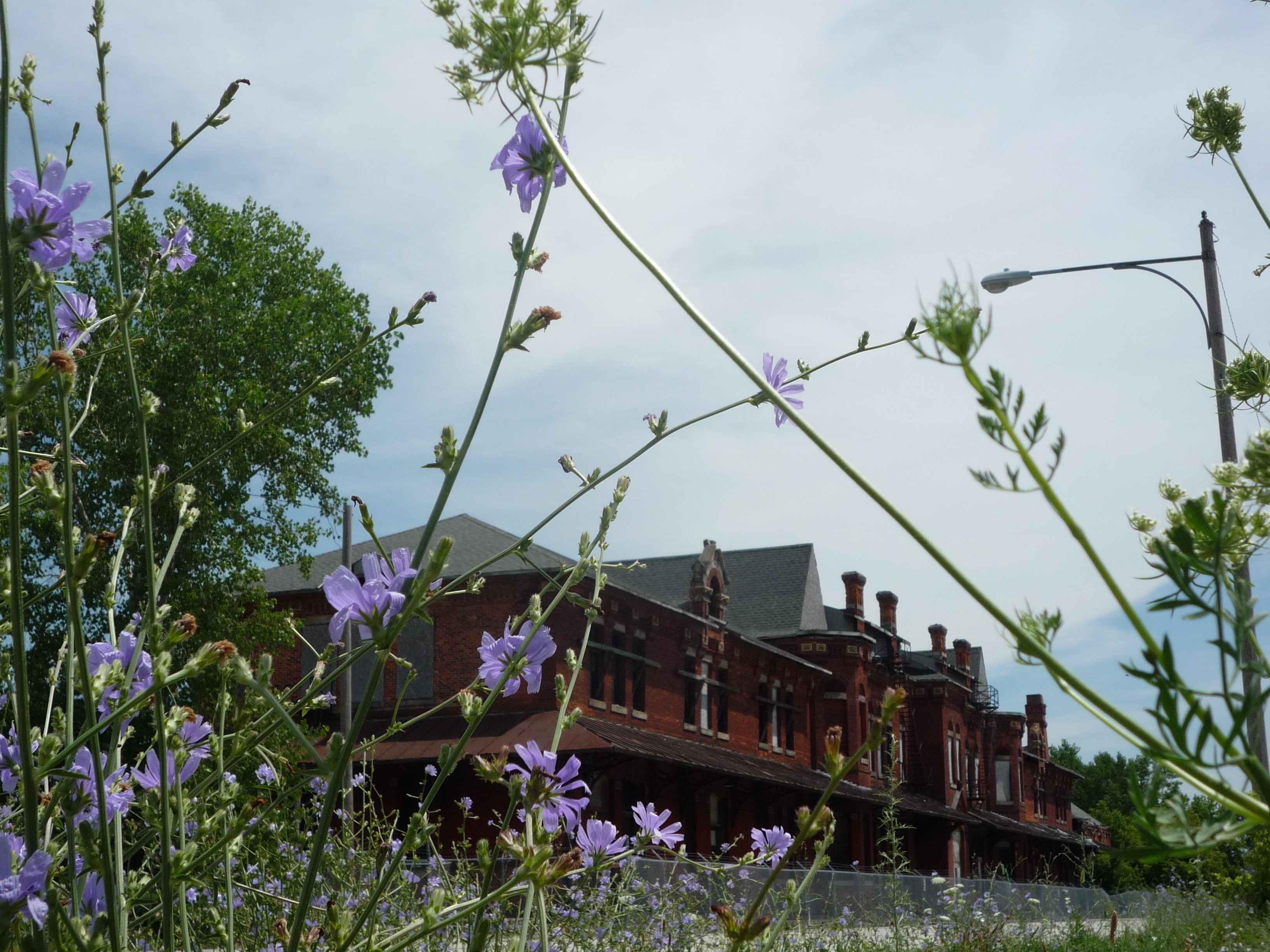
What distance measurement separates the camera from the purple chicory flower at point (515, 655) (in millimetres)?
1562

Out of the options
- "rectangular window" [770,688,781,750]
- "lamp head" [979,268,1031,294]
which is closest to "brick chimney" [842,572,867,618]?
"rectangular window" [770,688,781,750]

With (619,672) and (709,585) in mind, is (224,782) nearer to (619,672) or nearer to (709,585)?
(619,672)

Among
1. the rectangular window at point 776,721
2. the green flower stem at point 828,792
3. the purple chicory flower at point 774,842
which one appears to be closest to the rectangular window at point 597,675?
the rectangular window at point 776,721

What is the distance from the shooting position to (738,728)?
26875mm

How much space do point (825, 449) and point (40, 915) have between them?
0.88 metres

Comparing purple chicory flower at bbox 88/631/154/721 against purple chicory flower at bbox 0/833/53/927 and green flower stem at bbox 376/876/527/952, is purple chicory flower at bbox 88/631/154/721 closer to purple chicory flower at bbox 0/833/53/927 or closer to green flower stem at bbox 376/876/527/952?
purple chicory flower at bbox 0/833/53/927

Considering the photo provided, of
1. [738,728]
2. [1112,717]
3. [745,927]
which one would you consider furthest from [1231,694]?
[738,728]

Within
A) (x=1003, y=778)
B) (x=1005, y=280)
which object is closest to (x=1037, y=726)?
(x=1003, y=778)

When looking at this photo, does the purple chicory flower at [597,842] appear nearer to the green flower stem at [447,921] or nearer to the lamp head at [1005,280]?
the green flower stem at [447,921]

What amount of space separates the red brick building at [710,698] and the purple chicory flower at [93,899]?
9.98 metres

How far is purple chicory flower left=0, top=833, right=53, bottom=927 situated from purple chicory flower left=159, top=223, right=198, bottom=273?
1377mm

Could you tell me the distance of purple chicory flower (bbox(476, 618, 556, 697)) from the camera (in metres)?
1.56

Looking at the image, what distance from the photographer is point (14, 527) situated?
3.40ft

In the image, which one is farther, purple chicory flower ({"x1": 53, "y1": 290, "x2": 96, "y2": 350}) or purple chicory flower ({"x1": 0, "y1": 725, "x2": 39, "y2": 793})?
purple chicory flower ({"x1": 53, "y1": 290, "x2": 96, "y2": 350})
